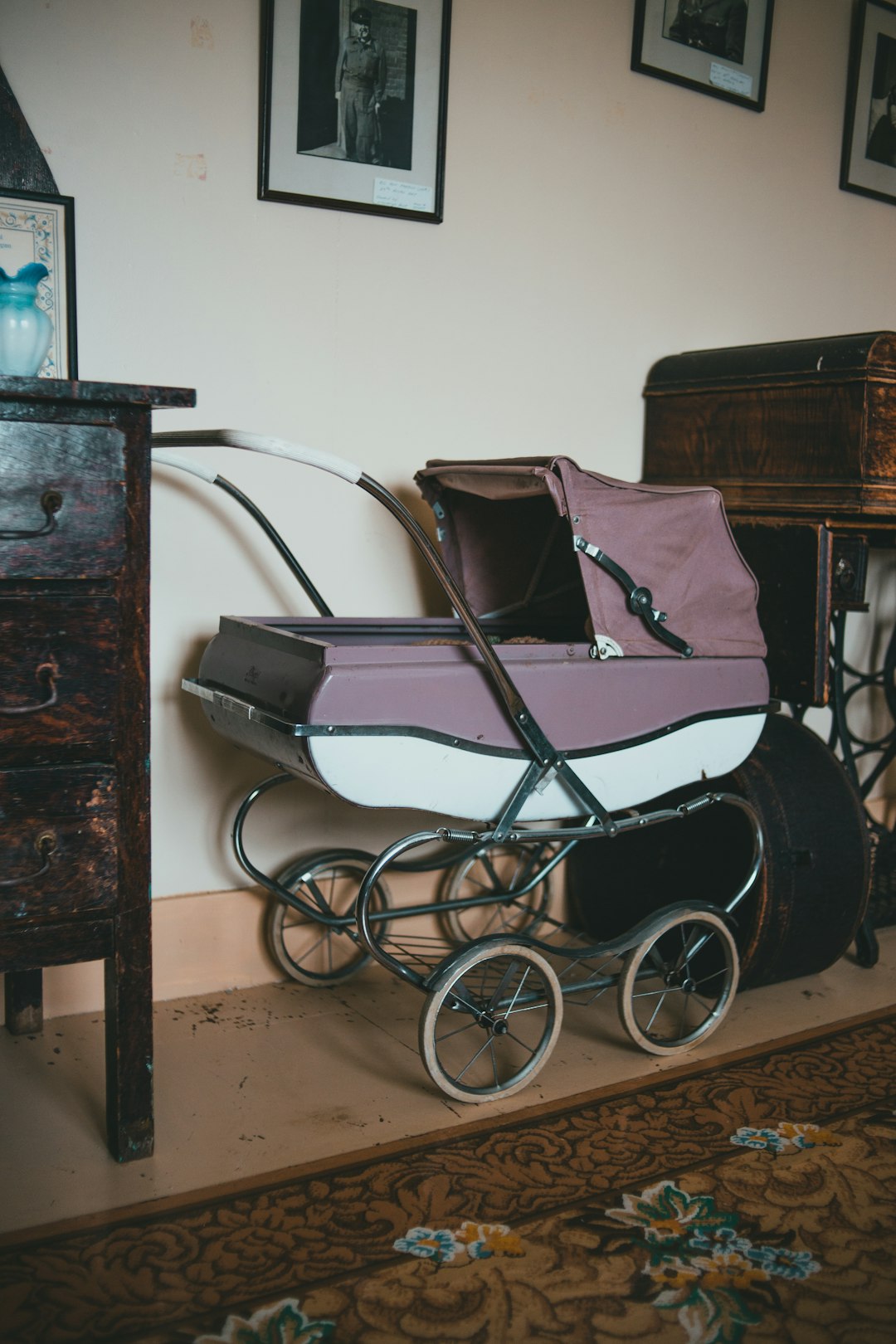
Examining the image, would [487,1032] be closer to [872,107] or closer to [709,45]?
[709,45]

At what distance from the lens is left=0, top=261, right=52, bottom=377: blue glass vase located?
5.18 ft

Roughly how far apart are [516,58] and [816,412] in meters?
1.02

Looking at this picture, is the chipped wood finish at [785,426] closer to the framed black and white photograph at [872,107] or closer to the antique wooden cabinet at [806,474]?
the antique wooden cabinet at [806,474]

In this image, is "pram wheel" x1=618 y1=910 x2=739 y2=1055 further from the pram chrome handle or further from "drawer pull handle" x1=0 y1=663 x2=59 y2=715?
"drawer pull handle" x1=0 y1=663 x2=59 y2=715

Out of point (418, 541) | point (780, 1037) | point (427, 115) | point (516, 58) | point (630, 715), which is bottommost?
point (780, 1037)

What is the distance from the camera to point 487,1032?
2.27m

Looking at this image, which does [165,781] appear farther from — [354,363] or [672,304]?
[672,304]

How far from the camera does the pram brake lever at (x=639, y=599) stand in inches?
76.2

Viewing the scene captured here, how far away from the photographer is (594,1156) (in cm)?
178

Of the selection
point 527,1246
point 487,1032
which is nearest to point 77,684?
point 527,1246

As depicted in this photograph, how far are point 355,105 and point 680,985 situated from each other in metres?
1.87

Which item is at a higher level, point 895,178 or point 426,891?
point 895,178

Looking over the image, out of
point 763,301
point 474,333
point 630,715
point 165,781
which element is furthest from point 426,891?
point 763,301

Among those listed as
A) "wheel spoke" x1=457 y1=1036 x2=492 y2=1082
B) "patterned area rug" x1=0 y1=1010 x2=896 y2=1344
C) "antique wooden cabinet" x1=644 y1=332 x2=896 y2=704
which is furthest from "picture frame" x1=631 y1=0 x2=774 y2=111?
"patterned area rug" x1=0 y1=1010 x2=896 y2=1344
